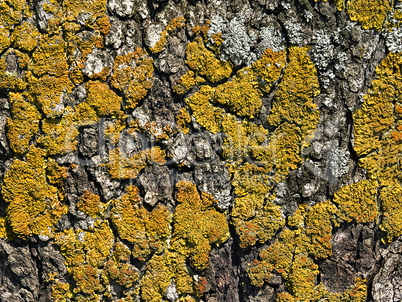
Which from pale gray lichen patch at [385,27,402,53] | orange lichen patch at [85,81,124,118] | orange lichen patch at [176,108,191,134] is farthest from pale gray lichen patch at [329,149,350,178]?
orange lichen patch at [85,81,124,118]

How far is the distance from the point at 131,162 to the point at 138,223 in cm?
39

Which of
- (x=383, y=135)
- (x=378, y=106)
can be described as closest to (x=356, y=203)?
(x=383, y=135)

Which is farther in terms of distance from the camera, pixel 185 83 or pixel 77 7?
pixel 185 83

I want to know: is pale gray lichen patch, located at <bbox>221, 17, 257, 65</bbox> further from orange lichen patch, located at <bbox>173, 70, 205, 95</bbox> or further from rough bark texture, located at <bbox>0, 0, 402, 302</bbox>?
orange lichen patch, located at <bbox>173, 70, 205, 95</bbox>

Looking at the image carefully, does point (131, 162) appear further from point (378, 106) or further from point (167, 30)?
point (378, 106)

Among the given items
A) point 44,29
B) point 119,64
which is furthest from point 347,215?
point 44,29

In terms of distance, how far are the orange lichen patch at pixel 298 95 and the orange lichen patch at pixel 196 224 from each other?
0.69m

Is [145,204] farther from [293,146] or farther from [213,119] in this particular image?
[293,146]

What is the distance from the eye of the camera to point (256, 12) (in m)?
2.17

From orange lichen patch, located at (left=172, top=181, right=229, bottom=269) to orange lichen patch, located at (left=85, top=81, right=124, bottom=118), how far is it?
25.0 inches

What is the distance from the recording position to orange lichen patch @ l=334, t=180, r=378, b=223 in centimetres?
232

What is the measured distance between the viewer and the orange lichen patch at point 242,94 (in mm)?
2209

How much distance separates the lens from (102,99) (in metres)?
2.14

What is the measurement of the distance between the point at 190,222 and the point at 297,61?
1.22 metres
